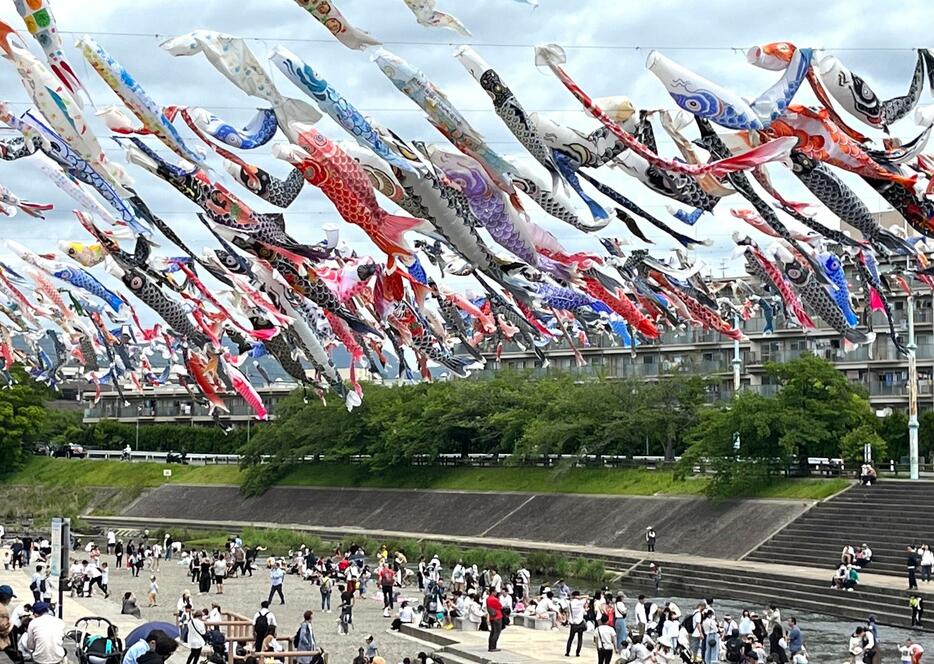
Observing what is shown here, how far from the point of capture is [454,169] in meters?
14.7

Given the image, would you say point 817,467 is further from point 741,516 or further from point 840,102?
point 840,102

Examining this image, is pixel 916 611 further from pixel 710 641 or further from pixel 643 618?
pixel 710 641

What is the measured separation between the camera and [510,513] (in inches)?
1986

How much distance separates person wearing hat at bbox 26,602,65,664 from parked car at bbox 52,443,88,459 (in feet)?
227

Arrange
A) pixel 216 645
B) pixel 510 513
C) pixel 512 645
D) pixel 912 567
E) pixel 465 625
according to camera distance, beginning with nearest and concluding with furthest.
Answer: pixel 216 645 → pixel 512 645 → pixel 465 625 → pixel 912 567 → pixel 510 513

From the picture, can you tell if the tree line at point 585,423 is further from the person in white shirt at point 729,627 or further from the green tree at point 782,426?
the person in white shirt at point 729,627

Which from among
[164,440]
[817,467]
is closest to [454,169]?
[817,467]

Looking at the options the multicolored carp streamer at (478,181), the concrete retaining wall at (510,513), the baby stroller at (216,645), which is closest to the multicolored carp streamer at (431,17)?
the multicolored carp streamer at (478,181)

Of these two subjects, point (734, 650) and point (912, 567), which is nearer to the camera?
point (734, 650)

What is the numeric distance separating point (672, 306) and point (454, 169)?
693 centimetres

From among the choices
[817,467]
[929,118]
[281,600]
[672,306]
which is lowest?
[281,600]

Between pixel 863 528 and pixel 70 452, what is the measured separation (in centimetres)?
5640

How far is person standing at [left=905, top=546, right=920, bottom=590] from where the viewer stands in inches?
1170

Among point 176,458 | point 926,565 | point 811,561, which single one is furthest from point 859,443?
point 176,458
